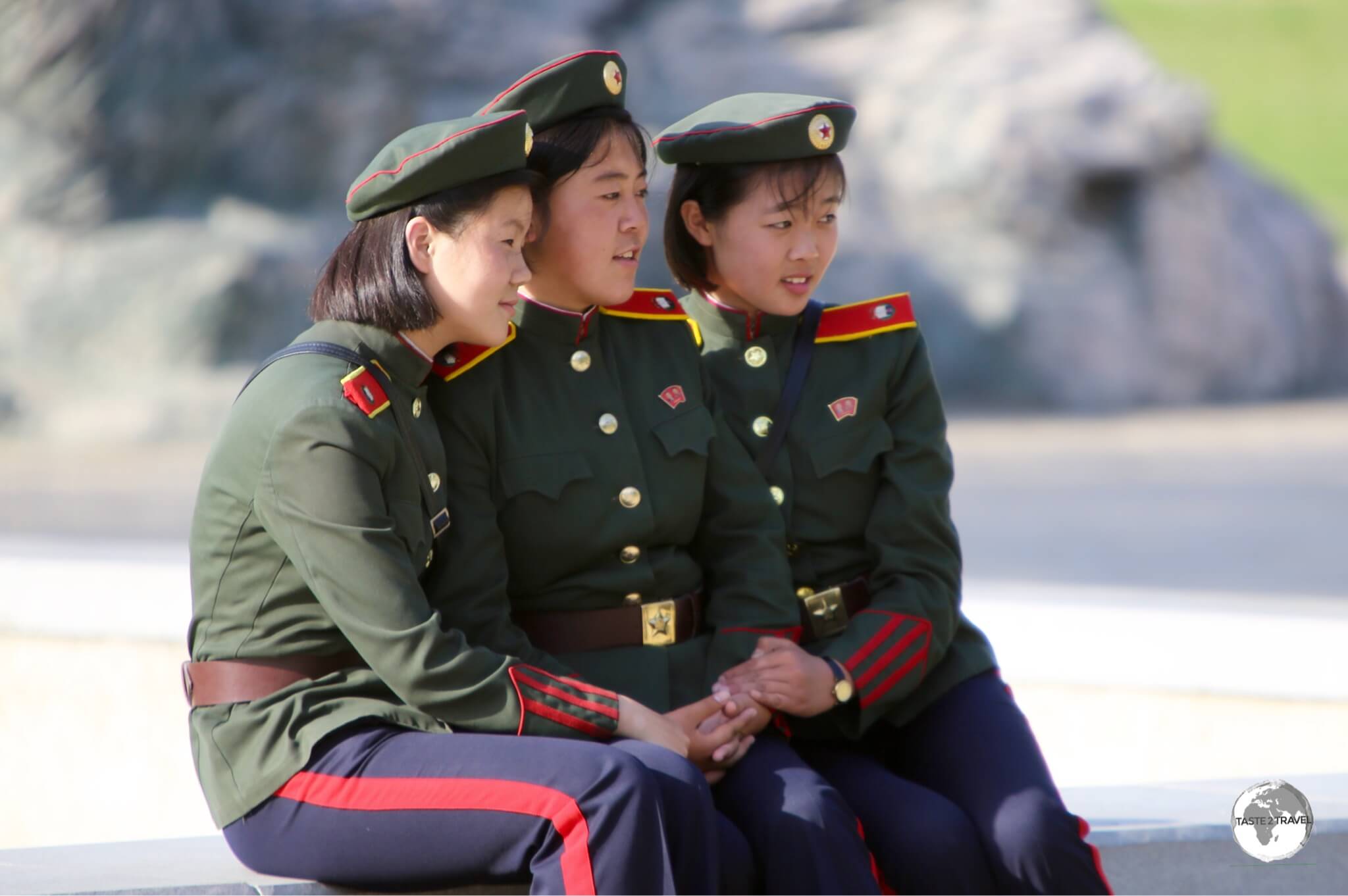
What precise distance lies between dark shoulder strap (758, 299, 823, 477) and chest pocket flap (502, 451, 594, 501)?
1.22 ft

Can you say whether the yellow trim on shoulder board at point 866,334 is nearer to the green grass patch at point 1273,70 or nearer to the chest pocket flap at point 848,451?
the chest pocket flap at point 848,451

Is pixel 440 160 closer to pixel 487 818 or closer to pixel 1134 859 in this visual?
pixel 487 818

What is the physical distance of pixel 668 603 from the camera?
7.99ft

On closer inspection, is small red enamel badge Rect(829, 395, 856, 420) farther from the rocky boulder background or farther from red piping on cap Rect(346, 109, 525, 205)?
the rocky boulder background

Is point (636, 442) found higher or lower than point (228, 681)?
higher

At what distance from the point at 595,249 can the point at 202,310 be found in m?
9.53

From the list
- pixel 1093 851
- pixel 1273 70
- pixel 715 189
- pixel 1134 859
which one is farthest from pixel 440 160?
pixel 1273 70

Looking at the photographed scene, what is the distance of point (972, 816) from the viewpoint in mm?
2283

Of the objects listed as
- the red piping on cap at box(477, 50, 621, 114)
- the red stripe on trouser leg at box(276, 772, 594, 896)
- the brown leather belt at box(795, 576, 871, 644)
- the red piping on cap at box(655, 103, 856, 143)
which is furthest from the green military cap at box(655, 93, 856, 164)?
the red stripe on trouser leg at box(276, 772, 594, 896)

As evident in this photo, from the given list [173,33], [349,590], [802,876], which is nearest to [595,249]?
[349,590]

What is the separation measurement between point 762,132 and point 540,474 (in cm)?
67

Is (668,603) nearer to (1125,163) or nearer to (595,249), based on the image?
(595,249)

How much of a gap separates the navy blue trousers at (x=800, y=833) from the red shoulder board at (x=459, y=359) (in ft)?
2.36

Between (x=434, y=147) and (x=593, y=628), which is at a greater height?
(x=434, y=147)
